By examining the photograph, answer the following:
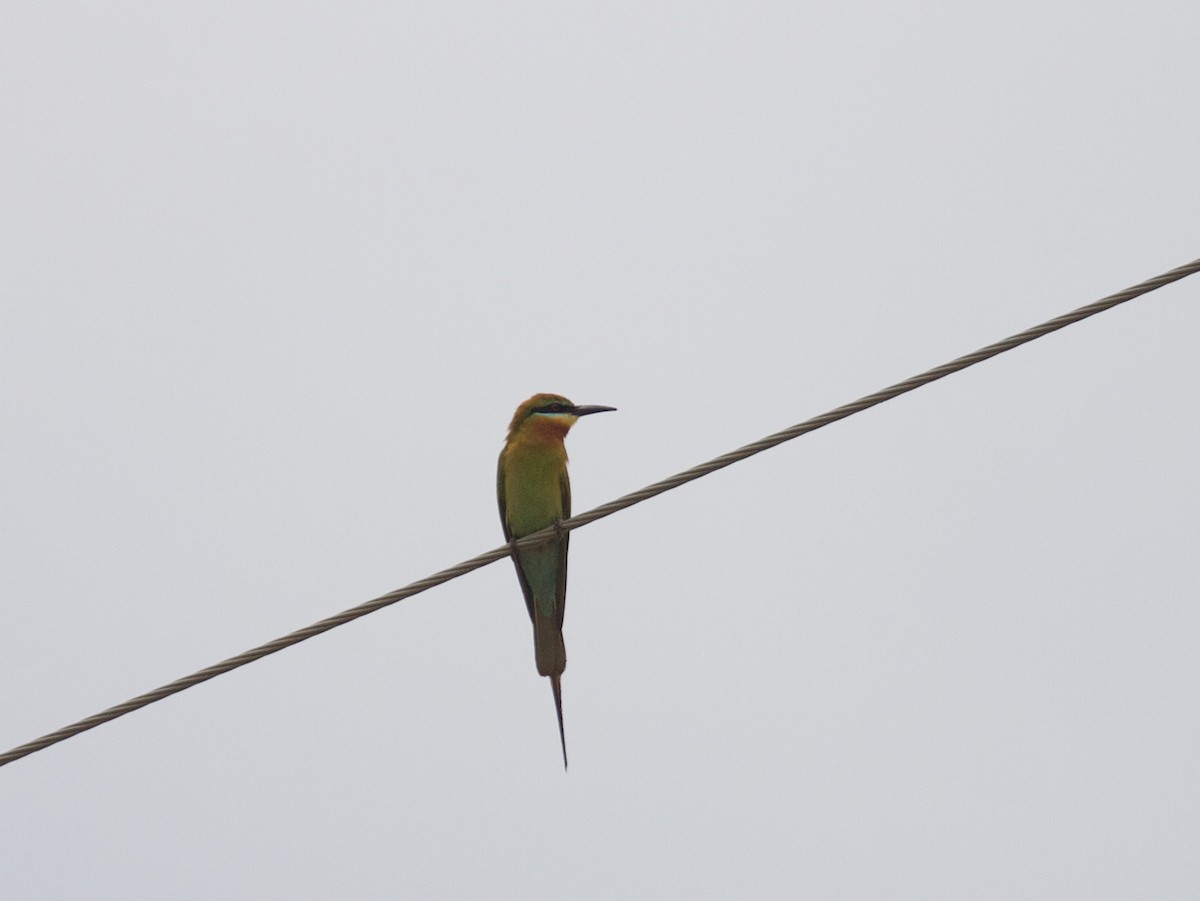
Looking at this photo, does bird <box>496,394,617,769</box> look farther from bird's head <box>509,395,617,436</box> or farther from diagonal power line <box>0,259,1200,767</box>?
diagonal power line <box>0,259,1200,767</box>

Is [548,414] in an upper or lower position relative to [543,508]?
upper

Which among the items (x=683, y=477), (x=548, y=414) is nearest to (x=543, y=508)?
(x=548, y=414)

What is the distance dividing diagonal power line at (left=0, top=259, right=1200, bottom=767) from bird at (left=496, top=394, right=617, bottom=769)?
1885 mm

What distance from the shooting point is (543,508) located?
18.7ft

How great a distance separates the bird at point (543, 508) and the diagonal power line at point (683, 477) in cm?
189

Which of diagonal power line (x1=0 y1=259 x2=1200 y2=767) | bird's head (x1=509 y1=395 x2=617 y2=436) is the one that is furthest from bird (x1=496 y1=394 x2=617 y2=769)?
diagonal power line (x1=0 y1=259 x2=1200 y2=767)

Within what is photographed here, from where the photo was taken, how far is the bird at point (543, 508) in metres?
5.70

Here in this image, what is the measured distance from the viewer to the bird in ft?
18.7

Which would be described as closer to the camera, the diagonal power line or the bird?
the diagonal power line

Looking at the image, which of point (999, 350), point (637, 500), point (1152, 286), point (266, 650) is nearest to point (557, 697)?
point (637, 500)

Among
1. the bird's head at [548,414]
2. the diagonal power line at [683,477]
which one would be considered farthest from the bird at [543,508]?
the diagonal power line at [683,477]

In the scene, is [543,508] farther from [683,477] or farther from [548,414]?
[683,477]

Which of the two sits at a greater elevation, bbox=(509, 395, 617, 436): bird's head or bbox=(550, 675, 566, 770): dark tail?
bbox=(509, 395, 617, 436): bird's head

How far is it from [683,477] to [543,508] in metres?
2.07
